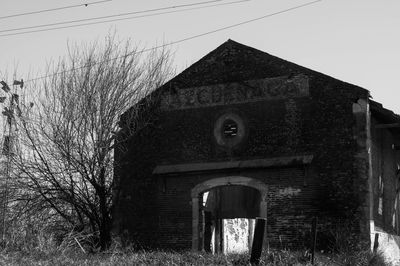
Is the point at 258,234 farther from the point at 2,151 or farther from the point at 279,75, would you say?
the point at 2,151

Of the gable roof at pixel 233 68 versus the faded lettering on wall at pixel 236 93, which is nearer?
the faded lettering on wall at pixel 236 93

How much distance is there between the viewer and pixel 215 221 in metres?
23.7

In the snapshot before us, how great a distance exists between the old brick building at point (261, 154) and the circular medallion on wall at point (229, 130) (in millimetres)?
30

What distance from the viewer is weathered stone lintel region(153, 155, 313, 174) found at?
57.5ft

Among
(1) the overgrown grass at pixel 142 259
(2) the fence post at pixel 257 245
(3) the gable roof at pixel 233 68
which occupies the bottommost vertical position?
(1) the overgrown grass at pixel 142 259

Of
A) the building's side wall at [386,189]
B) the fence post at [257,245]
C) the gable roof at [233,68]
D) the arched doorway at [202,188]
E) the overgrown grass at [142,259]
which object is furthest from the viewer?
the gable roof at [233,68]

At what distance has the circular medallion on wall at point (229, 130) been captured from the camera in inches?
733

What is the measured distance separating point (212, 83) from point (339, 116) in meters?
4.10

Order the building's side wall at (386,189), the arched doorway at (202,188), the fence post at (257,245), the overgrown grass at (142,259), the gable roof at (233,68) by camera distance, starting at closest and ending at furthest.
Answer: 1. the overgrown grass at (142,259)
2. the fence post at (257,245)
3. the arched doorway at (202,188)
4. the building's side wall at (386,189)
5. the gable roof at (233,68)

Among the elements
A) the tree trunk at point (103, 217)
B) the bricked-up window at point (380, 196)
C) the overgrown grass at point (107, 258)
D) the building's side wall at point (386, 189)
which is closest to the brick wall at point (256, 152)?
the tree trunk at point (103, 217)

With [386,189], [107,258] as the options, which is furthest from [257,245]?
[386,189]

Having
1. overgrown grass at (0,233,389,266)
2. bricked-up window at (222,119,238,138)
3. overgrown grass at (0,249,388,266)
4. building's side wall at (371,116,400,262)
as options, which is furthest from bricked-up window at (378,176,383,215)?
overgrown grass at (0,249,388,266)

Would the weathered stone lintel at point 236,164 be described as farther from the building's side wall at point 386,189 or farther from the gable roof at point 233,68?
the gable roof at point 233,68

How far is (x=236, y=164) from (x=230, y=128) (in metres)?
1.17
